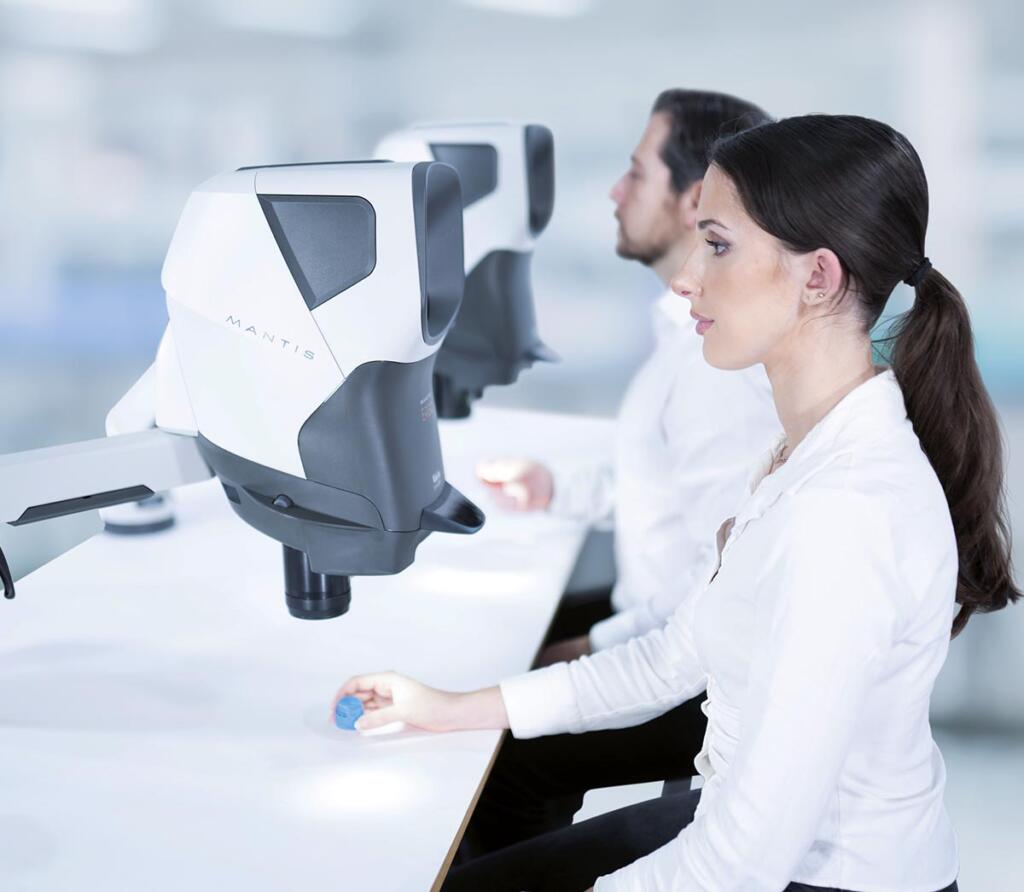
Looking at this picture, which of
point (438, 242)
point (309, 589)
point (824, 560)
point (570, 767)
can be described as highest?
point (438, 242)

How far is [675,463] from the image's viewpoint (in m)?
1.58

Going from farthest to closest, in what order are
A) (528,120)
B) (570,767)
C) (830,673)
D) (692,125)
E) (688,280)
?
(528,120)
(692,125)
(570,767)
(688,280)
(830,673)

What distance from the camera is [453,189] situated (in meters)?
0.96

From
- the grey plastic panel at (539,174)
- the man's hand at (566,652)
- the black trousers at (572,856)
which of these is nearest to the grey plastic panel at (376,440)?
the black trousers at (572,856)

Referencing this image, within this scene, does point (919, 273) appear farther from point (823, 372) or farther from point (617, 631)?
point (617, 631)

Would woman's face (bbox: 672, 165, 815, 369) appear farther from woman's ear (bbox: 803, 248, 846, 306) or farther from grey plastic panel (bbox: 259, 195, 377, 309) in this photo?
grey plastic panel (bbox: 259, 195, 377, 309)

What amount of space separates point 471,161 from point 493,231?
0.11 metres

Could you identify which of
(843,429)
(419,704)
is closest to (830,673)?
(843,429)

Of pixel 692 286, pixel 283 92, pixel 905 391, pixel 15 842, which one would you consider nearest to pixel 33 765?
pixel 15 842

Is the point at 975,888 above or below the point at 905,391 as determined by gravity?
below

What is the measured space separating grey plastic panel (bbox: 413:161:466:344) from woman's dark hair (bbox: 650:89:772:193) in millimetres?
878

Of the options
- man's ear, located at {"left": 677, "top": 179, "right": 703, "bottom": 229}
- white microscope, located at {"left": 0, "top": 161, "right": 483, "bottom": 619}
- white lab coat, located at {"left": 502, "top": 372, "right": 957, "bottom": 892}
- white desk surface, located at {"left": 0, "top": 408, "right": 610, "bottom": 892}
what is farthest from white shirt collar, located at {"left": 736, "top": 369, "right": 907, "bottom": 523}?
man's ear, located at {"left": 677, "top": 179, "right": 703, "bottom": 229}

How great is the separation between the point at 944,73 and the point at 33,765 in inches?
85.3

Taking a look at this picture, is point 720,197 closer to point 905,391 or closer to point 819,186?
point 819,186
